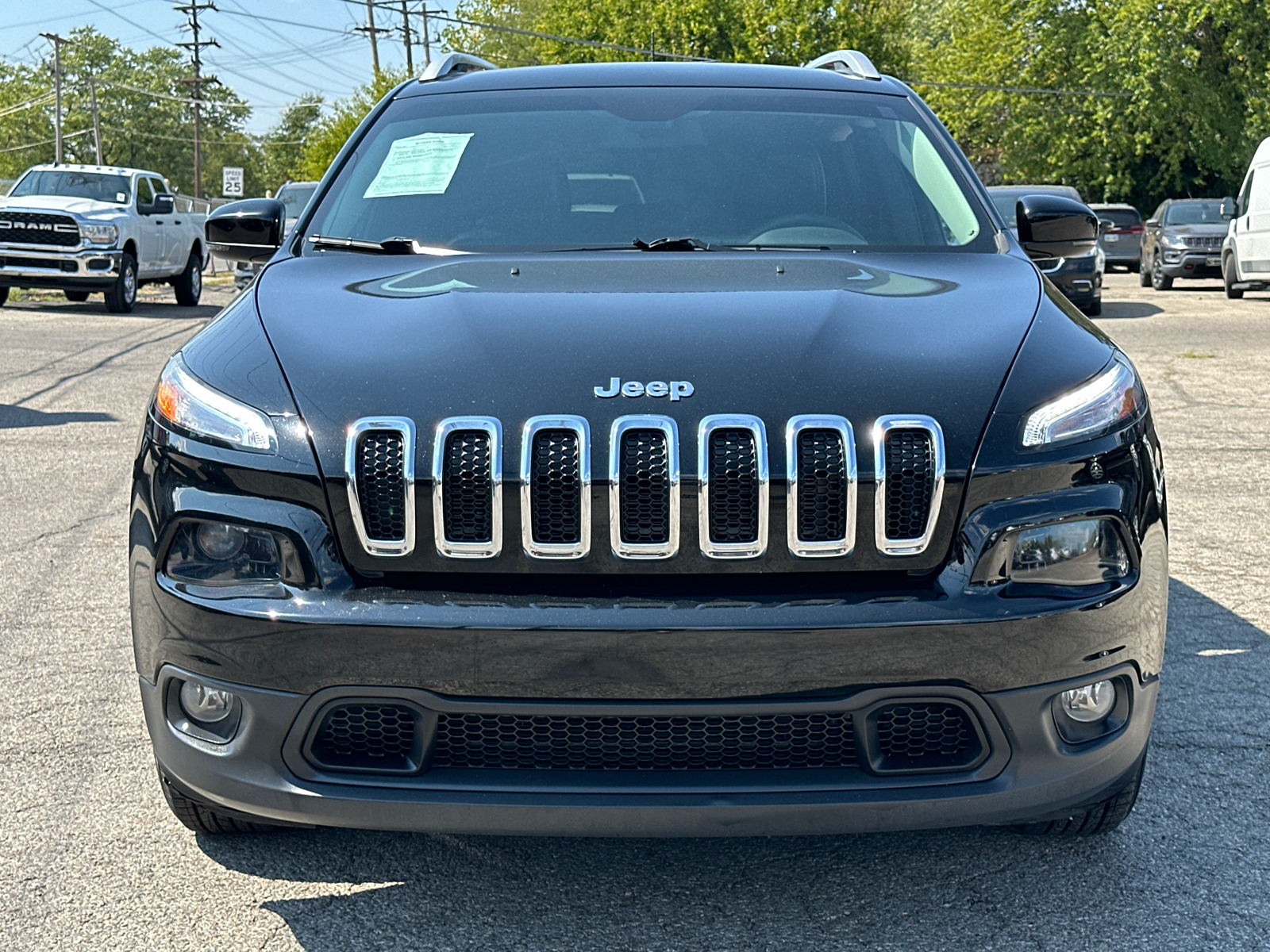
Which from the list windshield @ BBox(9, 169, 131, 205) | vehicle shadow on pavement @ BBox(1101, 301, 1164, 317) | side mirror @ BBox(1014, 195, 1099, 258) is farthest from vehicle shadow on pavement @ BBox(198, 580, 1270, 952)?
windshield @ BBox(9, 169, 131, 205)

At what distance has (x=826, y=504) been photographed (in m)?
2.52

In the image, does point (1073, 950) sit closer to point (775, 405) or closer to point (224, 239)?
point (775, 405)

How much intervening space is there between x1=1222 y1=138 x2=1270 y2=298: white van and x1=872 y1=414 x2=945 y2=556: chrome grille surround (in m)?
20.1

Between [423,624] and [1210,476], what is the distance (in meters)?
6.27

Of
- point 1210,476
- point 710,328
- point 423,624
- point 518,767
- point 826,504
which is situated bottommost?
point 1210,476

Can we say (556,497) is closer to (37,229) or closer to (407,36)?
(37,229)

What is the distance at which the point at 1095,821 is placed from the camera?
3018mm

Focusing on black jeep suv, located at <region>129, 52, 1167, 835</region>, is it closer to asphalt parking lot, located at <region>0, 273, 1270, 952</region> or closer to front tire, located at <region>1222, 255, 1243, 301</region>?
asphalt parking lot, located at <region>0, 273, 1270, 952</region>

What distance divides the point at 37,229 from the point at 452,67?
55.4ft

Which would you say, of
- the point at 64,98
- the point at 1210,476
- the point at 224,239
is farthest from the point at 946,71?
the point at 64,98

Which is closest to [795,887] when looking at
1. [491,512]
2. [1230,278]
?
[491,512]

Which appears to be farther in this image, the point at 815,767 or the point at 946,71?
the point at 946,71

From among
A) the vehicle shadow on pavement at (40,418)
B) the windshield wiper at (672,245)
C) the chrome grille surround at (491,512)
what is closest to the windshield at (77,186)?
the vehicle shadow on pavement at (40,418)

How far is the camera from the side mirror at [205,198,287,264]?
4.11 m
